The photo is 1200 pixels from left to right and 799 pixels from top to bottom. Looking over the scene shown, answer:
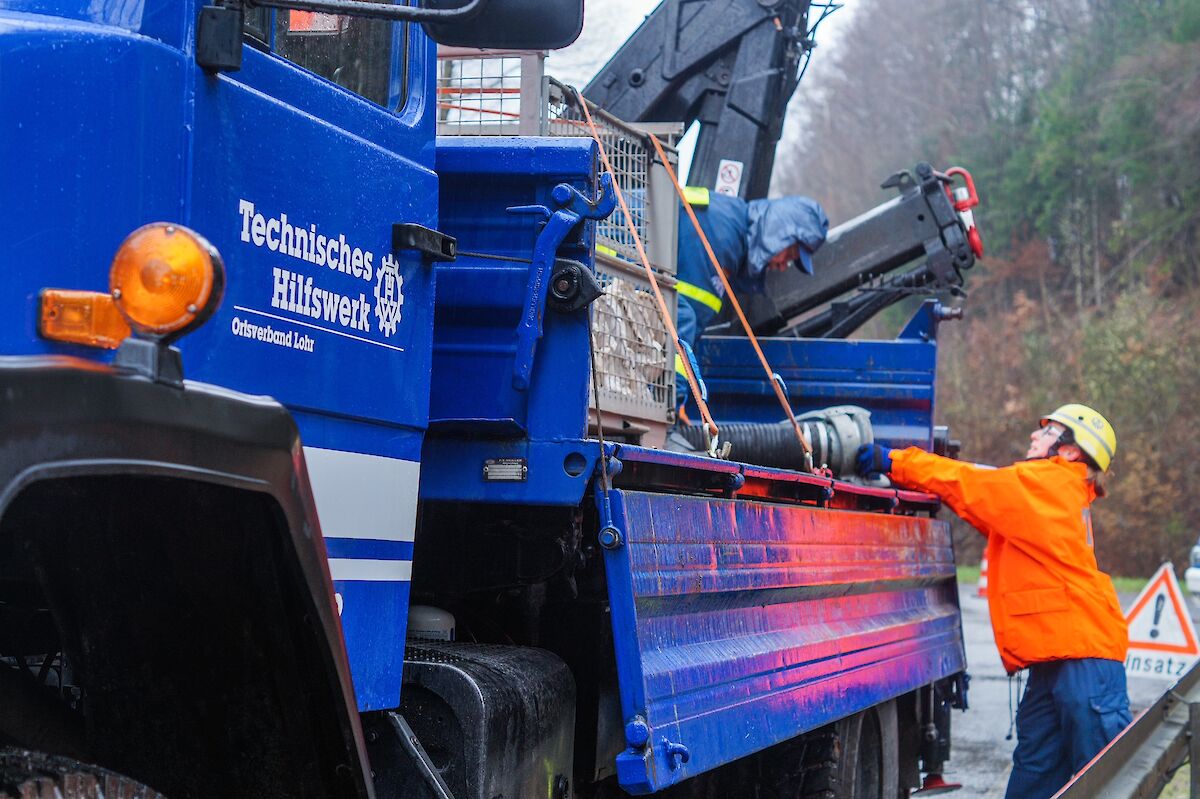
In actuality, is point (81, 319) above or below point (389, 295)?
below

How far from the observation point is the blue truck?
7.45ft

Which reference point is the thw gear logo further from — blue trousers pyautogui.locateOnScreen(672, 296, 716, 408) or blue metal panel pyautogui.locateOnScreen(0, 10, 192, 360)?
blue trousers pyautogui.locateOnScreen(672, 296, 716, 408)

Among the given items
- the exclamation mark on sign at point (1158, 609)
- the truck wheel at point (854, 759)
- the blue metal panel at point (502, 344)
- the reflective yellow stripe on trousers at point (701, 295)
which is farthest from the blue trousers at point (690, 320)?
the exclamation mark on sign at point (1158, 609)

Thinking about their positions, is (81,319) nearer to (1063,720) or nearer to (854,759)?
(854,759)

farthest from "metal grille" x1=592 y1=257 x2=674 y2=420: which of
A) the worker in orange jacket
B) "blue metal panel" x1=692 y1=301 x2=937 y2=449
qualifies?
"blue metal panel" x1=692 y1=301 x2=937 y2=449

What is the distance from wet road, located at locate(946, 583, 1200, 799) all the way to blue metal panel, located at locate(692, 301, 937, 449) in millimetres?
1918

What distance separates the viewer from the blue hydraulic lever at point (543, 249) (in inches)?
141

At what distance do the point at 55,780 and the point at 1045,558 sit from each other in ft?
16.9

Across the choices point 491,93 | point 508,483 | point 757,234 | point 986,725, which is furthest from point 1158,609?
point 508,483

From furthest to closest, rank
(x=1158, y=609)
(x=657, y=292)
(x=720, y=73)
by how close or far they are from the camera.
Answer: (x=1158, y=609), (x=720, y=73), (x=657, y=292)

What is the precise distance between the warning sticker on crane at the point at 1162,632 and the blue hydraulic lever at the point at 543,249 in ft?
23.9

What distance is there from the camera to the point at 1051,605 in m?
6.64

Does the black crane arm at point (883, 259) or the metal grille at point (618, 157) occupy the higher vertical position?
the black crane arm at point (883, 259)

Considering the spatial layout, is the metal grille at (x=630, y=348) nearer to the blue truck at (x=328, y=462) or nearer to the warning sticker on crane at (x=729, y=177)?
the blue truck at (x=328, y=462)
